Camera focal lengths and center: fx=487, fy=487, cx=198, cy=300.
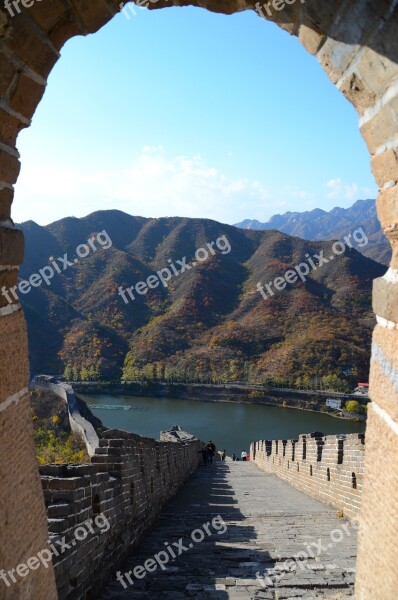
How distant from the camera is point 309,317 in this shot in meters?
47.9

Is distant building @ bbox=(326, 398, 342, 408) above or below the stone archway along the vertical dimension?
below

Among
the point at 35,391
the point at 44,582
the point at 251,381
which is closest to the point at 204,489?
the point at 44,582

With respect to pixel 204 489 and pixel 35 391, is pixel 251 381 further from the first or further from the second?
pixel 204 489

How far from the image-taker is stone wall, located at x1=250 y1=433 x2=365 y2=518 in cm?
548

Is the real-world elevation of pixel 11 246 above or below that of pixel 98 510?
above

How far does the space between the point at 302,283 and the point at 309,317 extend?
25.4ft

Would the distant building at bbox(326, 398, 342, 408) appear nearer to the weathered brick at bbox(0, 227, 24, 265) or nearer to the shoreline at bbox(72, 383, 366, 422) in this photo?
the shoreline at bbox(72, 383, 366, 422)

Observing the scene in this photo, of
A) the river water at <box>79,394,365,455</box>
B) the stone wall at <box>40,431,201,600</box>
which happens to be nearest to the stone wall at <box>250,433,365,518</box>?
the stone wall at <box>40,431,201,600</box>

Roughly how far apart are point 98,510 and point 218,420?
30195 mm

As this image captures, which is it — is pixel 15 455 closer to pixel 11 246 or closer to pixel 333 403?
pixel 11 246

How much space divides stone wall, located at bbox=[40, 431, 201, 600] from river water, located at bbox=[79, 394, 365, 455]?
2277 cm

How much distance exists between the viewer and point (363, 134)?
5.66 ft

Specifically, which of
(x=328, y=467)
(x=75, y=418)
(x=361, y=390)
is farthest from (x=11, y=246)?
(x=361, y=390)

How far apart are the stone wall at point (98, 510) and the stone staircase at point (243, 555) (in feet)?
0.56
